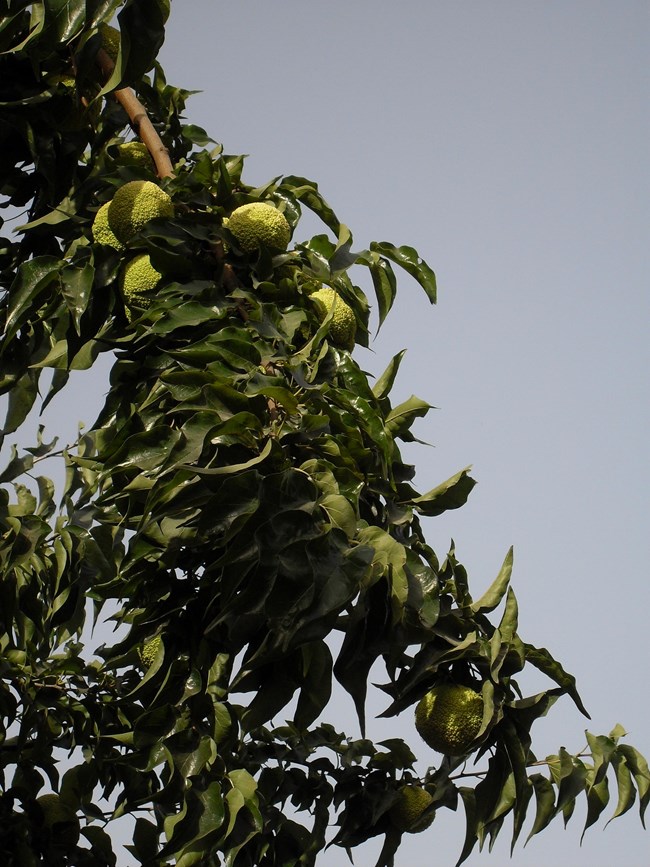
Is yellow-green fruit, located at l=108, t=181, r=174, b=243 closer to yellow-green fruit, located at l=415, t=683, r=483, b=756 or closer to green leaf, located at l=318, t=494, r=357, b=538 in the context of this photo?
green leaf, located at l=318, t=494, r=357, b=538

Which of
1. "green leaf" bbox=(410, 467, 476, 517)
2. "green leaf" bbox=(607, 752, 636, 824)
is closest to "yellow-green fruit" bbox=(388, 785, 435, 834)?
"green leaf" bbox=(607, 752, 636, 824)

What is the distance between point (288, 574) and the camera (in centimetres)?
Answer: 129

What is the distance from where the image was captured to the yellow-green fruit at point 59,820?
2.29 meters

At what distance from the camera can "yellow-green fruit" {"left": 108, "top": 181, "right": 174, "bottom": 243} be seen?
170 cm

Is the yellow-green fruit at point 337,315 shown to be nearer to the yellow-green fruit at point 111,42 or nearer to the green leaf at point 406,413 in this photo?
the green leaf at point 406,413

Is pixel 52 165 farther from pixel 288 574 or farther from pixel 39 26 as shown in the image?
pixel 288 574

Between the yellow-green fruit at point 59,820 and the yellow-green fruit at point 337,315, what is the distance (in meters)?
1.24

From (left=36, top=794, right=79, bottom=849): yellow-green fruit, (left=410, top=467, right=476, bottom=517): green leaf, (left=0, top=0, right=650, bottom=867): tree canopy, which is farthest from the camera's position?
(left=36, top=794, right=79, bottom=849): yellow-green fruit

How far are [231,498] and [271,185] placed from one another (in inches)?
30.9

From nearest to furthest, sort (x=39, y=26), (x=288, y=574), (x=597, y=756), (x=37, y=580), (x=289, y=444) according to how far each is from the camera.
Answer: (x=288, y=574) → (x=289, y=444) → (x=39, y=26) → (x=597, y=756) → (x=37, y=580)

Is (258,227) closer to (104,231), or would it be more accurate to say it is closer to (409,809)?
(104,231)

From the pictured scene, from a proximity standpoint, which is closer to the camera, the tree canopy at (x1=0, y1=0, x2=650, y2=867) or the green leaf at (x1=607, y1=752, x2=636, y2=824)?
the tree canopy at (x1=0, y1=0, x2=650, y2=867)

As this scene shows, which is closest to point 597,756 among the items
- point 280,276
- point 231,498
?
point 231,498

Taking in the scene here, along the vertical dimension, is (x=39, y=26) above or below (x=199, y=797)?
above
